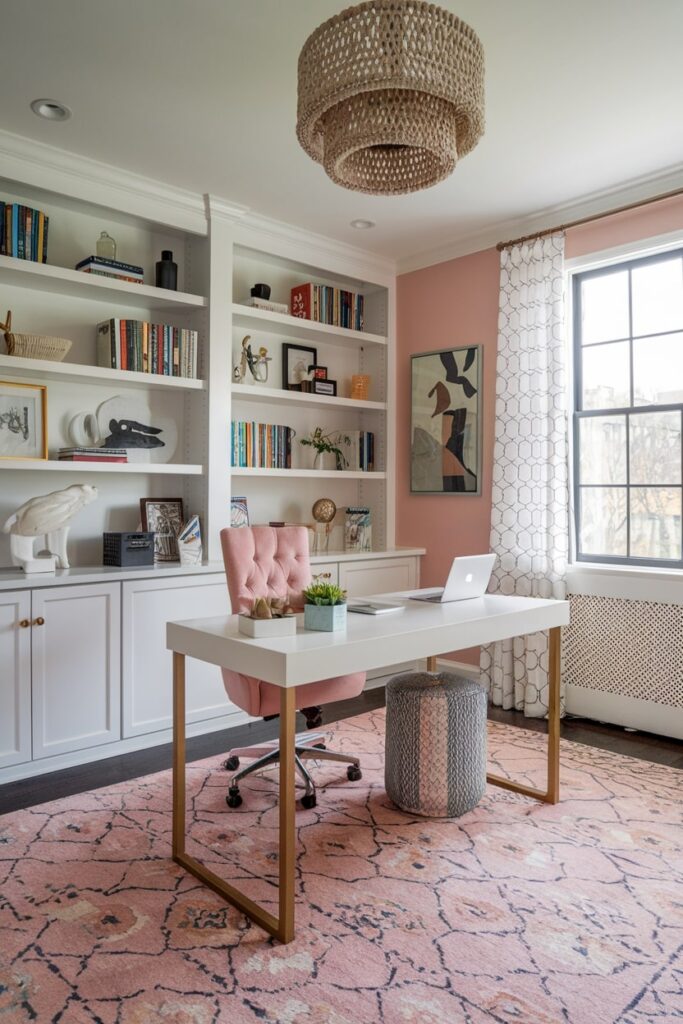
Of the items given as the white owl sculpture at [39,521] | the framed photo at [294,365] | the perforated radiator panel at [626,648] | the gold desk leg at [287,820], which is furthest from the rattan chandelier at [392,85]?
the perforated radiator panel at [626,648]

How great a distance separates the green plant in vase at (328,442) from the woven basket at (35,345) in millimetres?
1585

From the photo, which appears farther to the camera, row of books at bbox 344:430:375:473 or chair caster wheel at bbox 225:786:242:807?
row of books at bbox 344:430:375:473

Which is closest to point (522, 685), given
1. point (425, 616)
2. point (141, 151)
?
point (425, 616)

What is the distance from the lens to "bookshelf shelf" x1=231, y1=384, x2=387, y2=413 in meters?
4.01

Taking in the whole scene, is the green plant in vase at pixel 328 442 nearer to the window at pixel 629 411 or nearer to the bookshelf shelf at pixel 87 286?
the bookshelf shelf at pixel 87 286

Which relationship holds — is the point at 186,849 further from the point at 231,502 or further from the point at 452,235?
the point at 452,235

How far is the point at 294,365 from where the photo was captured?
14.7ft


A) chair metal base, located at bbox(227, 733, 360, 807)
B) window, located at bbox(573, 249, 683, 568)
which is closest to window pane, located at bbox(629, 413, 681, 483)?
window, located at bbox(573, 249, 683, 568)

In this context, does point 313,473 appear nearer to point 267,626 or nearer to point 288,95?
point 288,95

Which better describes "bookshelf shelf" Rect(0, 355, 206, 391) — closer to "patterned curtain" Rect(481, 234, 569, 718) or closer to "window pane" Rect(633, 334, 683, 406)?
"patterned curtain" Rect(481, 234, 569, 718)

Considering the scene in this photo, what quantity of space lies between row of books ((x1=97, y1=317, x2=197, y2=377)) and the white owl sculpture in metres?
0.73

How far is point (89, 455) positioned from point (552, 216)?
2800 millimetres

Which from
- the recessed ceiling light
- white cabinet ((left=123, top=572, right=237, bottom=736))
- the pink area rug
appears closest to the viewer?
the pink area rug

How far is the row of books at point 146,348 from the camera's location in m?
3.48
